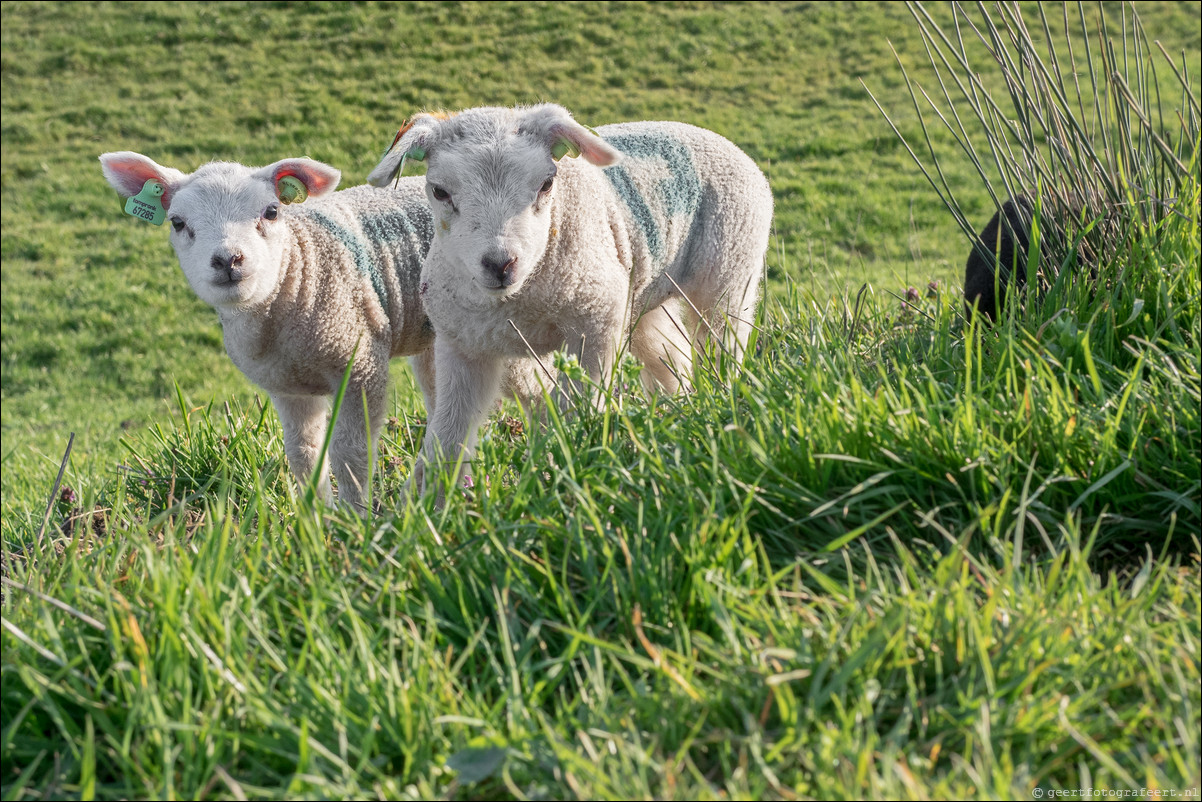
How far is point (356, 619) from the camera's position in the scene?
202 cm

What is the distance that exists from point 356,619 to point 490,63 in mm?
13724

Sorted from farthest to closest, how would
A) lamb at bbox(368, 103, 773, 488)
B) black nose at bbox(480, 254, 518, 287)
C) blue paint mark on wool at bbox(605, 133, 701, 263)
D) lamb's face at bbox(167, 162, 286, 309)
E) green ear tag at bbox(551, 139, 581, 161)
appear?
1. blue paint mark on wool at bbox(605, 133, 701, 263)
2. lamb's face at bbox(167, 162, 286, 309)
3. green ear tag at bbox(551, 139, 581, 161)
4. lamb at bbox(368, 103, 773, 488)
5. black nose at bbox(480, 254, 518, 287)

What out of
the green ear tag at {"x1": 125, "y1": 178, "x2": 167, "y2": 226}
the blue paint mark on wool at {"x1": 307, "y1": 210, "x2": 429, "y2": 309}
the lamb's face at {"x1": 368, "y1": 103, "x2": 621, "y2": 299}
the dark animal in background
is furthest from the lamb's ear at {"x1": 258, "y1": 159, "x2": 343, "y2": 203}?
the dark animal in background

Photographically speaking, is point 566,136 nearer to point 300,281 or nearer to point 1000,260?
point 300,281

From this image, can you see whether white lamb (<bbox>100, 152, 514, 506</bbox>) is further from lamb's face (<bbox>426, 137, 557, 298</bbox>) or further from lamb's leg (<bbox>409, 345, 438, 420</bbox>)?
lamb's face (<bbox>426, 137, 557, 298</bbox>)

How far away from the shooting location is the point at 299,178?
153 inches

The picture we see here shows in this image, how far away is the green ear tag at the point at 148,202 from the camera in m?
3.89

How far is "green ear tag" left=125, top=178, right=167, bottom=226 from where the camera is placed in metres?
3.89

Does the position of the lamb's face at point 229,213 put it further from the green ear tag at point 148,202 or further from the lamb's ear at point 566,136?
the lamb's ear at point 566,136

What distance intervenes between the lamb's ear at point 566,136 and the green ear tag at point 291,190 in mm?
960

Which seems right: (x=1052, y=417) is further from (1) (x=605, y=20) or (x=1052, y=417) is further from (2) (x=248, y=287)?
(1) (x=605, y=20)

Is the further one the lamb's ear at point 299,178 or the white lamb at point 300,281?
the lamb's ear at point 299,178

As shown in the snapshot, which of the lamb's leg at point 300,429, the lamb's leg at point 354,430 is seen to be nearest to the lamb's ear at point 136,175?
the lamb's leg at point 300,429

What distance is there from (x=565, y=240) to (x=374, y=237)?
3.64 feet
